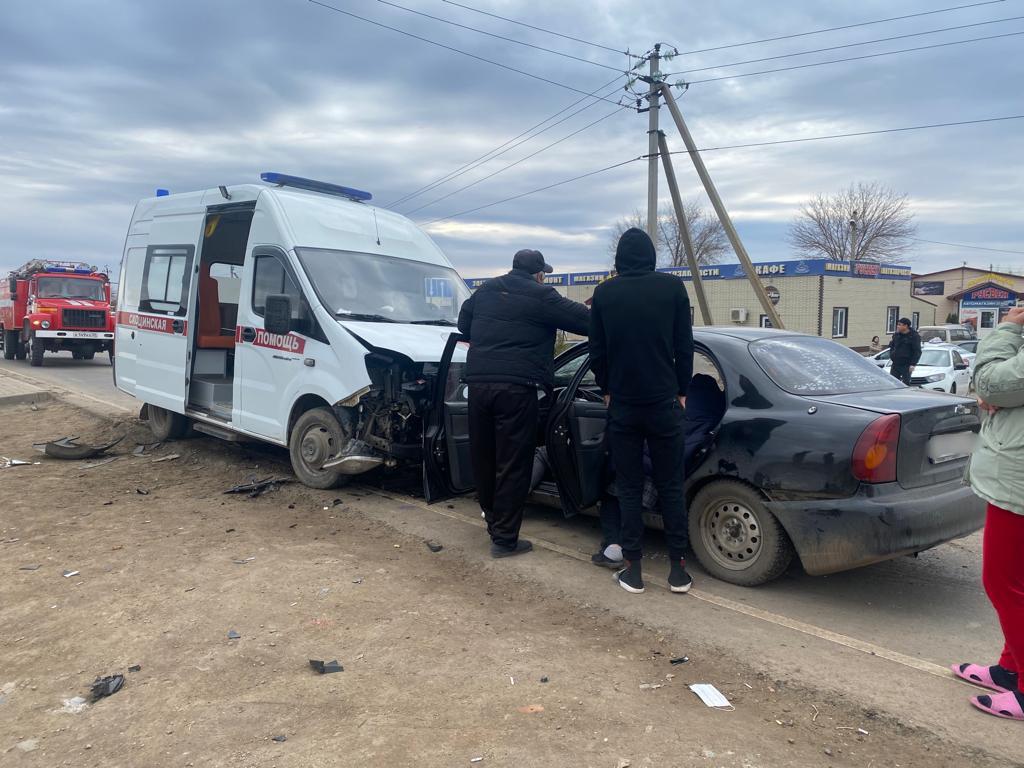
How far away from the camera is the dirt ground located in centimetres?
274

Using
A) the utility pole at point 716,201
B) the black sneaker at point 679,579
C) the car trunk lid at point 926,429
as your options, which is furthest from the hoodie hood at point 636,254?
the utility pole at point 716,201

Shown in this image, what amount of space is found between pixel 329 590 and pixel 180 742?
1.51 m

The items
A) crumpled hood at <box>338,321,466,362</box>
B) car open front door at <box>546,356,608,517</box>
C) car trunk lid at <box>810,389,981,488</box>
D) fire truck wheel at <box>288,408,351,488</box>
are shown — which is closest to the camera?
car trunk lid at <box>810,389,981,488</box>

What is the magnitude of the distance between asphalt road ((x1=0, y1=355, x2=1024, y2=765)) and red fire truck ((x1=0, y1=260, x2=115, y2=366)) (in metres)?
20.3

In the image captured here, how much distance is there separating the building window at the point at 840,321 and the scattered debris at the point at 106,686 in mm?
37938

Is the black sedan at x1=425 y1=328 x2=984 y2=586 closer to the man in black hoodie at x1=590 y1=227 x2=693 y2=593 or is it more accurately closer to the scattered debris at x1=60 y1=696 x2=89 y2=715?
the man in black hoodie at x1=590 y1=227 x2=693 y2=593

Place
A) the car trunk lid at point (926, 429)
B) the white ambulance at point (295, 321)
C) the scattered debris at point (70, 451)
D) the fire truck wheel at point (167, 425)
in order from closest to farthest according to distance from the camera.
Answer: the car trunk lid at point (926, 429)
the white ambulance at point (295, 321)
the scattered debris at point (70, 451)
the fire truck wheel at point (167, 425)

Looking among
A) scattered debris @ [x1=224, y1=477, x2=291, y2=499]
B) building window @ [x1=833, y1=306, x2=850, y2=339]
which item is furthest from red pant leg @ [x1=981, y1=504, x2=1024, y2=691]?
building window @ [x1=833, y1=306, x2=850, y2=339]

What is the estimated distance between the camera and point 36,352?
21.4m

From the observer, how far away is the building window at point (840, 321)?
36875 mm

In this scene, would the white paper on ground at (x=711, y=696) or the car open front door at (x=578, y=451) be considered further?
the car open front door at (x=578, y=451)

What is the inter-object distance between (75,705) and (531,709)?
1.86m

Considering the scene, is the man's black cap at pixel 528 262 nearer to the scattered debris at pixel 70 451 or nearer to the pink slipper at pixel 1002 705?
the pink slipper at pixel 1002 705

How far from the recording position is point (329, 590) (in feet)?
14.0
